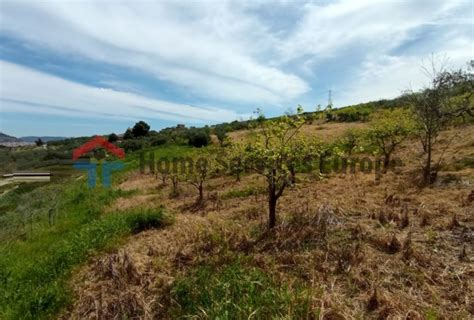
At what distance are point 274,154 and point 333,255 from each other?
6.62 feet

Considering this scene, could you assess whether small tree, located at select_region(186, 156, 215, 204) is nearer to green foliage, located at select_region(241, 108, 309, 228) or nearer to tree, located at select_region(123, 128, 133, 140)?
green foliage, located at select_region(241, 108, 309, 228)

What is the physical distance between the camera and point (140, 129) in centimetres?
5072

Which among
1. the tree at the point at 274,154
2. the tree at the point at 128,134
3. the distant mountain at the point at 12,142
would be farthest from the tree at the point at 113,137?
the distant mountain at the point at 12,142

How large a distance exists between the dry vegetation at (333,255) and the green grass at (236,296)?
0.16 m

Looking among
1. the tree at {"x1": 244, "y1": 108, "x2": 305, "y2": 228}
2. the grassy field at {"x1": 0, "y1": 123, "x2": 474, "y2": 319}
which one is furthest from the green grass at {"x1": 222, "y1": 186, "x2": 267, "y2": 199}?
the tree at {"x1": 244, "y1": 108, "x2": 305, "y2": 228}

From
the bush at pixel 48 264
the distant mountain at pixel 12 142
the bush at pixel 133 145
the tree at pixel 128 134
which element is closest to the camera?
the bush at pixel 48 264

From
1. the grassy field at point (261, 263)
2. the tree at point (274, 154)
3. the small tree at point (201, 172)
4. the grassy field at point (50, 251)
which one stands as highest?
the tree at point (274, 154)

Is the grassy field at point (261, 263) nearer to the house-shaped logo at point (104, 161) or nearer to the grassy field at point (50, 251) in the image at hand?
the grassy field at point (50, 251)

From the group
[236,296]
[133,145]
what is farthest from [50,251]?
[133,145]

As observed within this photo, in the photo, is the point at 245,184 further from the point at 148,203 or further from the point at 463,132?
the point at 463,132

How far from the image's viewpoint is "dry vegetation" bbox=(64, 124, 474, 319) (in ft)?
12.2

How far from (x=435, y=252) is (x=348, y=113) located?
26.1m

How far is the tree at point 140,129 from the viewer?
166 ft

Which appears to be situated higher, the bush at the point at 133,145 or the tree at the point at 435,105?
the tree at the point at 435,105
